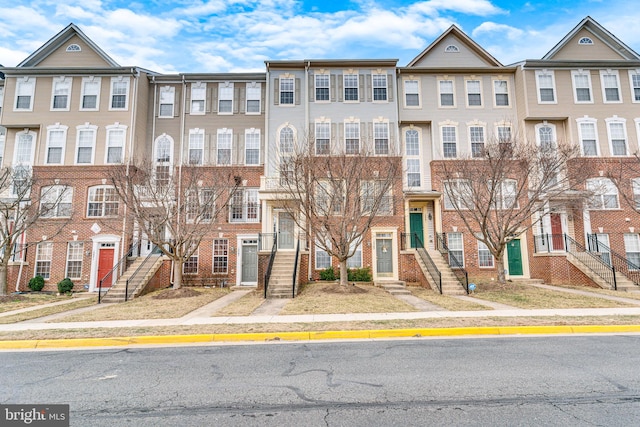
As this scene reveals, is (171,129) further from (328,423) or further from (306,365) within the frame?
(328,423)

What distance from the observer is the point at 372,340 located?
792 cm

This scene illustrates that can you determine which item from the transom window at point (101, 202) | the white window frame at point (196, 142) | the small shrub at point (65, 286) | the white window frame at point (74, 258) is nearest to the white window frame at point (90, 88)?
the transom window at point (101, 202)

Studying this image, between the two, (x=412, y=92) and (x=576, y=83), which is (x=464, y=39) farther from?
(x=576, y=83)

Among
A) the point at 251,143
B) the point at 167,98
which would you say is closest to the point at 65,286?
the point at 167,98

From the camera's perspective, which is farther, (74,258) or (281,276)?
(74,258)

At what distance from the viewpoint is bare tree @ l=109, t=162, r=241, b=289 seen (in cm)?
1574

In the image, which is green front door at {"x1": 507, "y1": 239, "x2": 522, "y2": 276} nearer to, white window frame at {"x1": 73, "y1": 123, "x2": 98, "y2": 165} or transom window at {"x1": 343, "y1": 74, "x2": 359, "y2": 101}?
transom window at {"x1": 343, "y1": 74, "x2": 359, "y2": 101}

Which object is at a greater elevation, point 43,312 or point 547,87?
point 547,87

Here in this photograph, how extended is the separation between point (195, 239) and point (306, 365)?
12.3m

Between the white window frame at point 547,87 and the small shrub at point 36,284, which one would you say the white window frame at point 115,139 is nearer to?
the small shrub at point 36,284

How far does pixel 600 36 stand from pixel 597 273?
15435mm

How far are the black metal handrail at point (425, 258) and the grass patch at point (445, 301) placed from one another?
61 centimetres

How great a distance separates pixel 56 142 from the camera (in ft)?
69.4

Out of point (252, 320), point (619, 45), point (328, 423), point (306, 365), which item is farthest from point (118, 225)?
point (619, 45)
